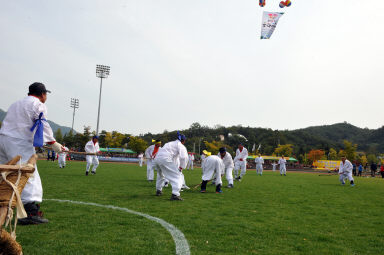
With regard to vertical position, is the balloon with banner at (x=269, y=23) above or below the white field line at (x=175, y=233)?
above

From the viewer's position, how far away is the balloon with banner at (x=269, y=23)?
511 inches

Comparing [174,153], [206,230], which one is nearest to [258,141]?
[174,153]

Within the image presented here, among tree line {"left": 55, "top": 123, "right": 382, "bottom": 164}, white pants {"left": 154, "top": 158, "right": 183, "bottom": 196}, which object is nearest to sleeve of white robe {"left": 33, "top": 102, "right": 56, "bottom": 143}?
white pants {"left": 154, "top": 158, "right": 183, "bottom": 196}

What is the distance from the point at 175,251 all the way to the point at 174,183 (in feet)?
14.6

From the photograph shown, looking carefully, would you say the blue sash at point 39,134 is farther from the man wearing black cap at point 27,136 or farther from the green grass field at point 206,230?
the green grass field at point 206,230

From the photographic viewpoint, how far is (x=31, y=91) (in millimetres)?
4871

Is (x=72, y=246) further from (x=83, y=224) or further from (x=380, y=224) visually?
(x=380, y=224)

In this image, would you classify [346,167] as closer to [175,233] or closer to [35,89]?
[175,233]

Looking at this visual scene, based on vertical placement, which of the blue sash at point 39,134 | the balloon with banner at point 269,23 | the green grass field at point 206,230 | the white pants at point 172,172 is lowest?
the green grass field at point 206,230

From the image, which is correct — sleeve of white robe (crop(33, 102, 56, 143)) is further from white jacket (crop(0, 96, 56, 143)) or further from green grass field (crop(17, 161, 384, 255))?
green grass field (crop(17, 161, 384, 255))

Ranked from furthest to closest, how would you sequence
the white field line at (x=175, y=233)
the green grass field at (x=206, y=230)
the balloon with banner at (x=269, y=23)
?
the balloon with banner at (x=269, y=23)
the green grass field at (x=206, y=230)
the white field line at (x=175, y=233)

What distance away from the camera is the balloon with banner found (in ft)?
42.6

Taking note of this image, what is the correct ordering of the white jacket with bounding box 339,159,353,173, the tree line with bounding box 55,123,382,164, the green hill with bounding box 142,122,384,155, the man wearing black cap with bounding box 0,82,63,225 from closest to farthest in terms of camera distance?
the man wearing black cap with bounding box 0,82,63,225
the white jacket with bounding box 339,159,353,173
the tree line with bounding box 55,123,382,164
the green hill with bounding box 142,122,384,155

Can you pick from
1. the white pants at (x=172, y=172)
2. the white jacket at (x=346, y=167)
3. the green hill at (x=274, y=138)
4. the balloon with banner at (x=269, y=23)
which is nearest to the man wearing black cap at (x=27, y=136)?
the white pants at (x=172, y=172)
